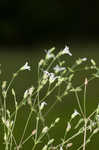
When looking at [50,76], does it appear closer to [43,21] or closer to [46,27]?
[43,21]

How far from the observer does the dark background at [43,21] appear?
57.2ft

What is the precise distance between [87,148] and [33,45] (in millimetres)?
12284

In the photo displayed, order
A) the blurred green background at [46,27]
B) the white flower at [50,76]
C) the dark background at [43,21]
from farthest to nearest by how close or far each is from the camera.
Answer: the dark background at [43,21]
the blurred green background at [46,27]
the white flower at [50,76]

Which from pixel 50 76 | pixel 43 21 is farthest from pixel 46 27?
pixel 50 76

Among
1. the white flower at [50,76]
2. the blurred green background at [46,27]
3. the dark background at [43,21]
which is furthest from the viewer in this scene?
the dark background at [43,21]

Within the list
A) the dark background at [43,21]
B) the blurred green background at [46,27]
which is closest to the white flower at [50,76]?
the blurred green background at [46,27]

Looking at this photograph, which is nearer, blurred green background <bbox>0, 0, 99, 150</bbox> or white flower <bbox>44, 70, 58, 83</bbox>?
white flower <bbox>44, 70, 58, 83</bbox>

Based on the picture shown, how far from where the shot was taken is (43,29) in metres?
18.4

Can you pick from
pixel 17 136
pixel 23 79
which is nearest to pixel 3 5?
pixel 23 79

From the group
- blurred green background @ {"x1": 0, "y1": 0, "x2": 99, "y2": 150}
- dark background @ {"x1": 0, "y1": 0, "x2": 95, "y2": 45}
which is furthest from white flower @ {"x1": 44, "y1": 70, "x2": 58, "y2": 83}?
dark background @ {"x1": 0, "y1": 0, "x2": 95, "y2": 45}

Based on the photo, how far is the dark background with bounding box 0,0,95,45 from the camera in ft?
57.2

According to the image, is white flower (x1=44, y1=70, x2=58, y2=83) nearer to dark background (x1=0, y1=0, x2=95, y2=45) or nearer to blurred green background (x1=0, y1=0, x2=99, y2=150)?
blurred green background (x1=0, y1=0, x2=99, y2=150)

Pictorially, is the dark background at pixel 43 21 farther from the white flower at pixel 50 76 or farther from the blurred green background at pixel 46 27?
the white flower at pixel 50 76

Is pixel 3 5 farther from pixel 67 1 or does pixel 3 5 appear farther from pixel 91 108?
pixel 91 108
